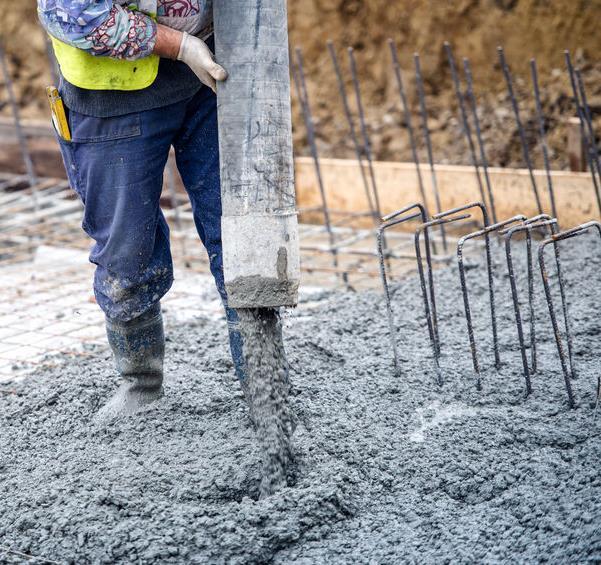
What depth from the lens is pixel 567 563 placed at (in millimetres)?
2178

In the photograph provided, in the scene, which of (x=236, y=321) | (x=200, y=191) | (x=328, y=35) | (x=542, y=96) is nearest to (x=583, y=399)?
(x=236, y=321)

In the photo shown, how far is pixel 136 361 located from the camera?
3.23m

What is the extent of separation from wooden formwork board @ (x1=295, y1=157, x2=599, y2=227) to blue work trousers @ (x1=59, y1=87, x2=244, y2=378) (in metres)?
3.21

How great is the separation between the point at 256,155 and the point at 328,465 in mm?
949

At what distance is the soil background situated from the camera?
7.62 meters

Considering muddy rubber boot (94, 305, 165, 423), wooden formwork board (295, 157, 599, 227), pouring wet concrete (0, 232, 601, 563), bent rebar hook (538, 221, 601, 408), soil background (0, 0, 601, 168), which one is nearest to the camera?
pouring wet concrete (0, 232, 601, 563)

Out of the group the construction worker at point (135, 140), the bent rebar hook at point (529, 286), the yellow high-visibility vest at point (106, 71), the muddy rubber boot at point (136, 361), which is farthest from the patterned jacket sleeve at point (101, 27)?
the bent rebar hook at point (529, 286)

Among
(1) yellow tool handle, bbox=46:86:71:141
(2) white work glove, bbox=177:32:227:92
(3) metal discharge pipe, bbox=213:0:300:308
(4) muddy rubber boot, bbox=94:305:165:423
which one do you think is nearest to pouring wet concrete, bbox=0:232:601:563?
(4) muddy rubber boot, bbox=94:305:165:423

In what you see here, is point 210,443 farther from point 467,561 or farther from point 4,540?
point 467,561

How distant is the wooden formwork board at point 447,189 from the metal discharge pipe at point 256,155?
3.46 metres

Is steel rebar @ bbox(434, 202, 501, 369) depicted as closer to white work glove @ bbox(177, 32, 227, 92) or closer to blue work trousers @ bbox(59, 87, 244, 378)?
blue work trousers @ bbox(59, 87, 244, 378)

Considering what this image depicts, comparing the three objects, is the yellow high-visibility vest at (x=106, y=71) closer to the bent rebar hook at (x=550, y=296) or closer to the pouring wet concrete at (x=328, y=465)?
the pouring wet concrete at (x=328, y=465)

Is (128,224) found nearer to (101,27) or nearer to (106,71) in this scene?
(106,71)

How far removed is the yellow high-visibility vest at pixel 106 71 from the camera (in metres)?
2.73
